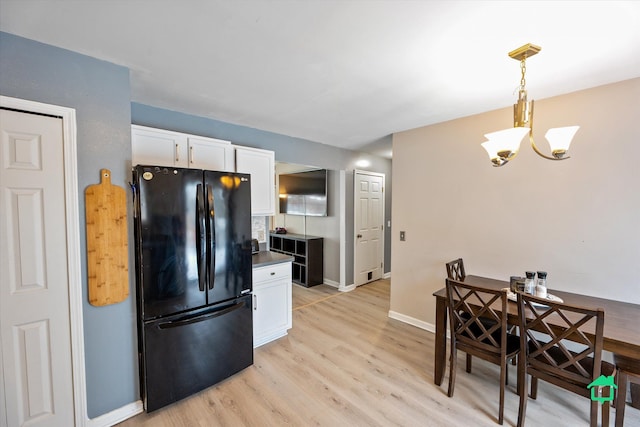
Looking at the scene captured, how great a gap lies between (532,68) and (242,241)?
8.52 ft

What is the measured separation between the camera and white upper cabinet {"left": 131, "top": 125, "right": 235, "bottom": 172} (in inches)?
86.4

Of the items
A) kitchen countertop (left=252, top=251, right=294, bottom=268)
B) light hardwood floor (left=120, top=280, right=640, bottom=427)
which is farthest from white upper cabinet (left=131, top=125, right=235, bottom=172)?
light hardwood floor (left=120, top=280, right=640, bottom=427)

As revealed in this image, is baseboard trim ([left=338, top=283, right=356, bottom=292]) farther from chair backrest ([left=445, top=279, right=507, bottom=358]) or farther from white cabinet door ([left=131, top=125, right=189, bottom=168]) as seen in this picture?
white cabinet door ([left=131, top=125, right=189, bottom=168])

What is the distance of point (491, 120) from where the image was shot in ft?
8.59

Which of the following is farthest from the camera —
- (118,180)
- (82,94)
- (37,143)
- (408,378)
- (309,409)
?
(408,378)

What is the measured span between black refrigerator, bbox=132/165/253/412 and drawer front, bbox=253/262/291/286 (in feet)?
1.09

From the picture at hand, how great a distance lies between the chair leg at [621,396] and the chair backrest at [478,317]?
55 cm

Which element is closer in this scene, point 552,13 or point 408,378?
point 552,13

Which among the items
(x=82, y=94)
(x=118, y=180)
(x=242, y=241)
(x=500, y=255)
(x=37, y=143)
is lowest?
(x=500, y=255)

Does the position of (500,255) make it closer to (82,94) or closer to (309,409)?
(309,409)

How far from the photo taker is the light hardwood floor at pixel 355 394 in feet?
5.95

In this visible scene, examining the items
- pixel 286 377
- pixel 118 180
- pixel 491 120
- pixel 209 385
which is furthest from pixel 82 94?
pixel 491 120

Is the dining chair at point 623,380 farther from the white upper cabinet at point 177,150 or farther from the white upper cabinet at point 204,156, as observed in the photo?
the white upper cabinet at point 177,150

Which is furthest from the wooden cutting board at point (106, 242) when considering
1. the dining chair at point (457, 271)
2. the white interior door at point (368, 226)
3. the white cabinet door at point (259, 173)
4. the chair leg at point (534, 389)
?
the white interior door at point (368, 226)
